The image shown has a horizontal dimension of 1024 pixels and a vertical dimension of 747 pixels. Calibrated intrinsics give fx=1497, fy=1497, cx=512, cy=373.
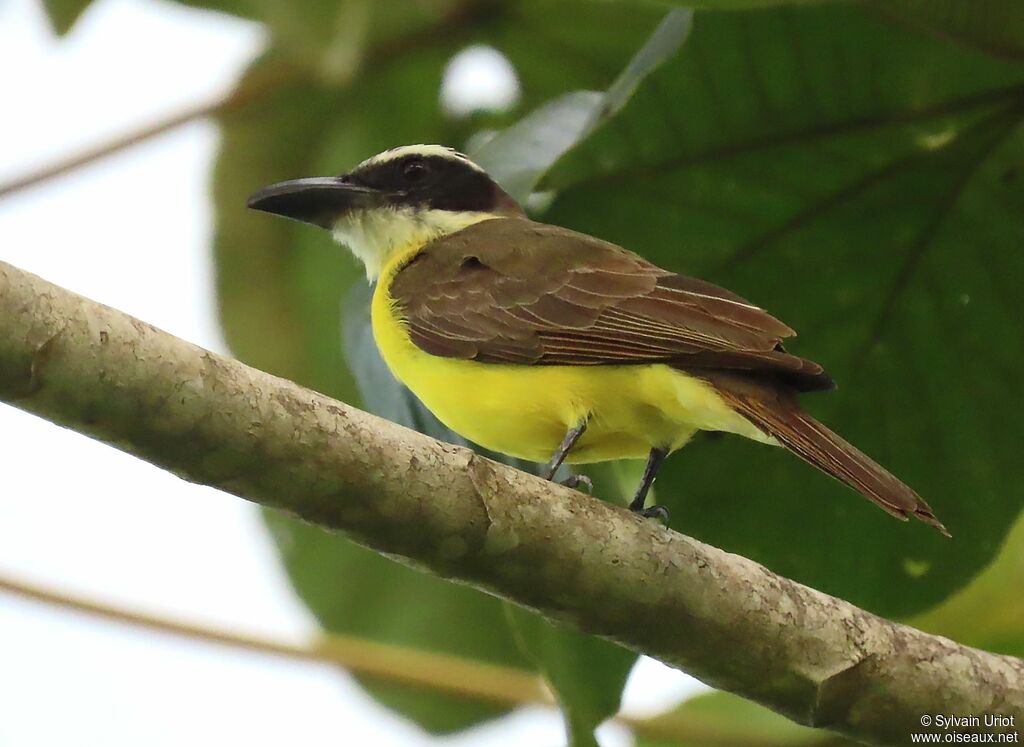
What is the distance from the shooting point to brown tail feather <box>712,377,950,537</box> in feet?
7.39

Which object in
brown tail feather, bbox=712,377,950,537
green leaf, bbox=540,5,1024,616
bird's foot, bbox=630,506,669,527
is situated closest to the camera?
brown tail feather, bbox=712,377,950,537

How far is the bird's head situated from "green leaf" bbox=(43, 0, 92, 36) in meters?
0.57

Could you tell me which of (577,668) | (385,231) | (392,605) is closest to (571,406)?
(577,668)

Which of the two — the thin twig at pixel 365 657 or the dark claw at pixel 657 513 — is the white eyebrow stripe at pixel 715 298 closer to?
the dark claw at pixel 657 513

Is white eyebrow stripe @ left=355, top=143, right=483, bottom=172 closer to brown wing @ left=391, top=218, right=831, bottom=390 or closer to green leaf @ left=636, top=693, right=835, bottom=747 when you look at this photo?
brown wing @ left=391, top=218, right=831, bottom=390

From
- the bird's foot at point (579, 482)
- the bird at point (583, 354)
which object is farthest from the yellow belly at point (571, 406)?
the bird's foot at point (579, 482)

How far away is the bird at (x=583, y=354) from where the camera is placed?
8.45 feet

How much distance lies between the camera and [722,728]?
11.0 ft

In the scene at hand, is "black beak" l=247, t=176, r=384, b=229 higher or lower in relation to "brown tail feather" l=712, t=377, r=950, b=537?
lower

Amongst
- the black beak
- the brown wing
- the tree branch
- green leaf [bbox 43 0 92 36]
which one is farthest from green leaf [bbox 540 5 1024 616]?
green leaf [bbox 43 0 92 36]

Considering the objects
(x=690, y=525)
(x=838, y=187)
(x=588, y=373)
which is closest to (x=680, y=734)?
(x=690, y=525)

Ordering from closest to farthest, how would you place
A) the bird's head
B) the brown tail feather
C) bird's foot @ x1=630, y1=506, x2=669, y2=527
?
the brown tail feather
bird's foot @ x1=630, y1=506, x2=669, y2=527
the bird's head

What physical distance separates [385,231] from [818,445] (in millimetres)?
1424

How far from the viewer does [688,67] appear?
2953mm
